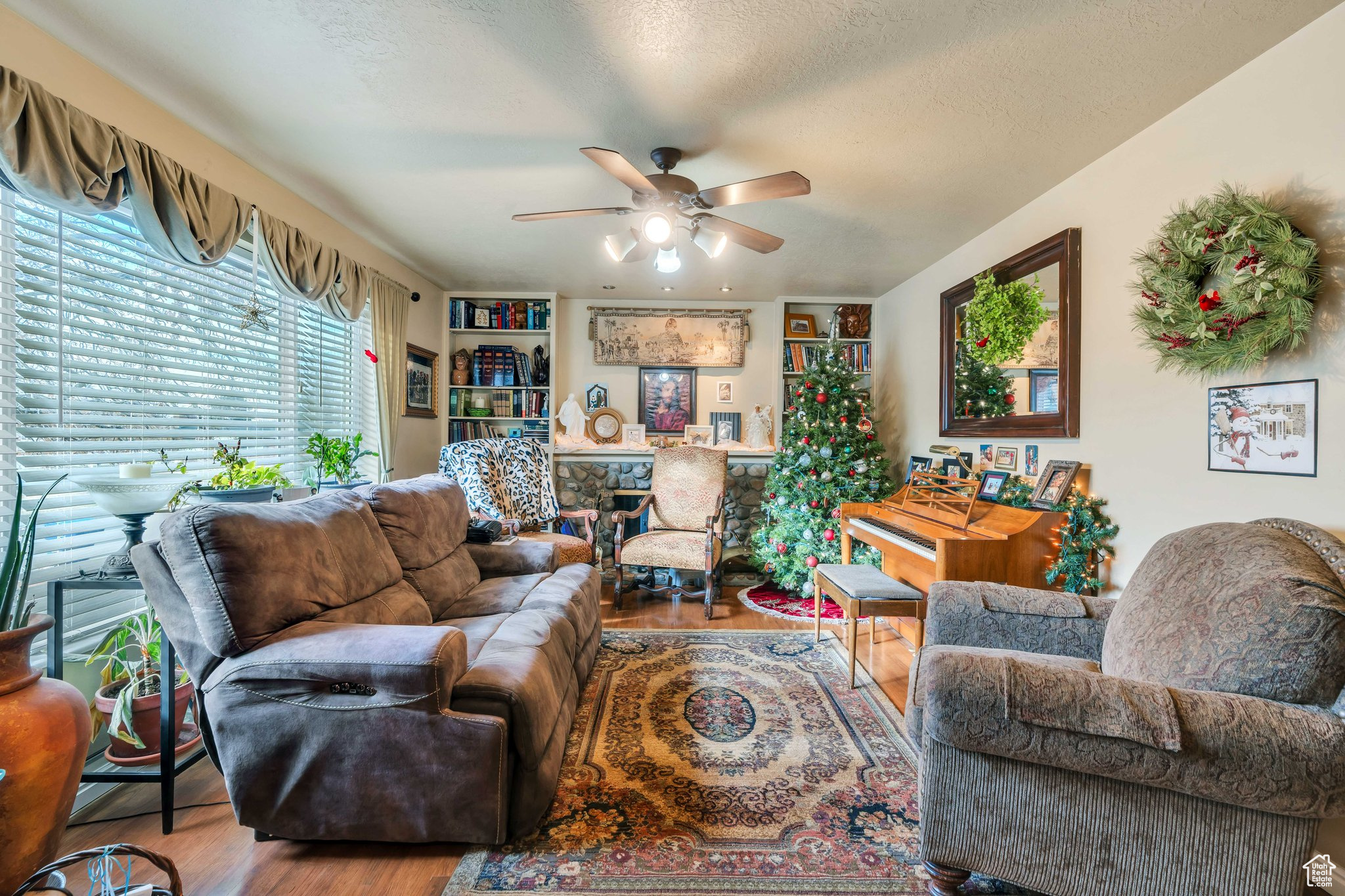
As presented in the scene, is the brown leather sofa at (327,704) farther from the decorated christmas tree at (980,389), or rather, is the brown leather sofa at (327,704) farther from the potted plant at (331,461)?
the decorated christmas tree at (980,389)

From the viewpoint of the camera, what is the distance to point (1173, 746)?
115cm

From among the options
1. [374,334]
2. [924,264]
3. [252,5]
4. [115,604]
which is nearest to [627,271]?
[374,334]

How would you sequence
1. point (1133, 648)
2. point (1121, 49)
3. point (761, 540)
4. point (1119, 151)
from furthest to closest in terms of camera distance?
point (761, 540) < point (1119, 151) < point (1121, 49) < point (1133, 648)

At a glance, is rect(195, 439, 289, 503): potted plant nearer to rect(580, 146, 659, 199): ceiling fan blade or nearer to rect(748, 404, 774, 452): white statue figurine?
rect(580, 146, 659, 199): ceiling fan blade

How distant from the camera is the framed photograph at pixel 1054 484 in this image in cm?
256

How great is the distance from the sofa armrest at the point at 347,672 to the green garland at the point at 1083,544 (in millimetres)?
2392

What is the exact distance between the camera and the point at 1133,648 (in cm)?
151

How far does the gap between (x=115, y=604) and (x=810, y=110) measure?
3.17m

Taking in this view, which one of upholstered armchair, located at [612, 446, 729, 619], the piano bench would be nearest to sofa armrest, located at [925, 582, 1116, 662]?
the piano bench

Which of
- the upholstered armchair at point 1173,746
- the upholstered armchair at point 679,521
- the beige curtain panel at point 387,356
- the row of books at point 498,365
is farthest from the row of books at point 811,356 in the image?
the upholstered armchair at point 1173,746

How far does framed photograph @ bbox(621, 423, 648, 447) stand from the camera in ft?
16.8

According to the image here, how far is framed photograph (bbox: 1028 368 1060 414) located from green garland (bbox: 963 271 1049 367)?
158 mm

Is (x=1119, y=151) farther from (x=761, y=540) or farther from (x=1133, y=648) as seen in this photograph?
(x=761, y=540)

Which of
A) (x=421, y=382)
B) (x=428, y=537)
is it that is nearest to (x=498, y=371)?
(x=421, y=382)
